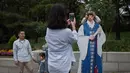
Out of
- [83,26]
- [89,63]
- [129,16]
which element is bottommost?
[129,16]

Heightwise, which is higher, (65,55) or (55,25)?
(55,25)

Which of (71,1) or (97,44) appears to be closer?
(97,44)

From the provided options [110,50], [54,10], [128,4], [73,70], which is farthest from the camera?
[128,4]

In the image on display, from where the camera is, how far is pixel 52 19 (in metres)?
5.12

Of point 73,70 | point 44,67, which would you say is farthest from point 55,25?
point 73,70

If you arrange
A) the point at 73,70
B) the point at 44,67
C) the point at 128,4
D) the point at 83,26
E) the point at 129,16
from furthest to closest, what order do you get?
the point at 129,16
the point at 128,4
the point at 73,70
the point at 83,26
the point at 44,67

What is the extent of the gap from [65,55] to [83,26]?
3.84 metres

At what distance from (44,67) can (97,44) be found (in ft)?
5.63

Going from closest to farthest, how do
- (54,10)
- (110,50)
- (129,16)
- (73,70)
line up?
(54,10)
(73,70)
(110,50)
(129,16)

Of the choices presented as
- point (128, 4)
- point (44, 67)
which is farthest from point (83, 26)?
point (128, 4)

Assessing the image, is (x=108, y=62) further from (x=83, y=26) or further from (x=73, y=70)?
(x=83, y=26)

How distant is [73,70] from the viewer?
37.0 feet

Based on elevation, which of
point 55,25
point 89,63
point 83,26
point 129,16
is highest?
point 55,25

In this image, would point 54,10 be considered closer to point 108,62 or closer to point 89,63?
point 89,63
